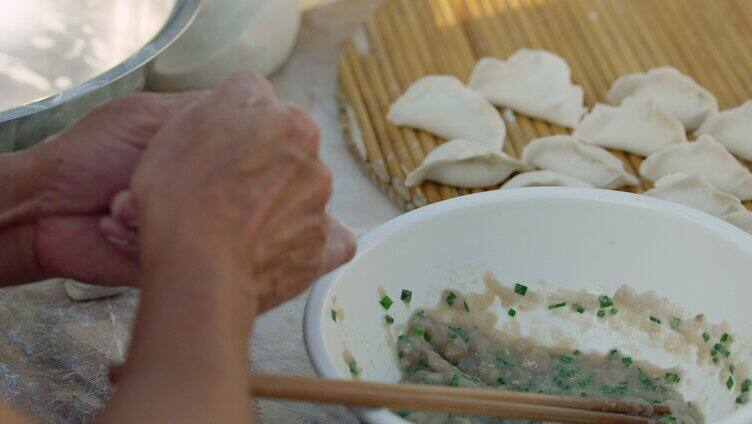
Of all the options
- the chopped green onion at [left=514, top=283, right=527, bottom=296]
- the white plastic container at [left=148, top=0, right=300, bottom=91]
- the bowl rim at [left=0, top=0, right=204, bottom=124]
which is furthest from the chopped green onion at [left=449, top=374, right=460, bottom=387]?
the white plastic container at [left=148, top=0, right=300, bottom=91]

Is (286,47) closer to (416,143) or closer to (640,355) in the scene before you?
(416,143)

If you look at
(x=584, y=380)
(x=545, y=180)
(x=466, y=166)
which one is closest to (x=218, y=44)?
(x=466, y=166)

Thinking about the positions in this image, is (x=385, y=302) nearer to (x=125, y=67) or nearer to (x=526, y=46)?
(x=125, y=67)

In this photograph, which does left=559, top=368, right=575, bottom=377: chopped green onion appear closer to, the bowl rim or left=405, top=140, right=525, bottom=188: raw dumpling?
left=405, top=140, right=525, bottom=188: raw dumpling

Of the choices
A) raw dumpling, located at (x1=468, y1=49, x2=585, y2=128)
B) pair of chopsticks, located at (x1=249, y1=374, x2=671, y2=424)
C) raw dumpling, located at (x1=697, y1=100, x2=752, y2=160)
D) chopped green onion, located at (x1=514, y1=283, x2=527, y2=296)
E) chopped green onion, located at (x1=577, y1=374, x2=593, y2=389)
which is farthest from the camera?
raw dumpling, located at (x1=468, y1=49, x2=585, y2=128)

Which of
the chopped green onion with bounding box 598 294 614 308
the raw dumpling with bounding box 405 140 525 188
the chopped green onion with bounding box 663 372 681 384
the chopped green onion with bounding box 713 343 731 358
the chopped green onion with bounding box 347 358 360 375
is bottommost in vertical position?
the chopped green onion with bounding box 663 372 681 384

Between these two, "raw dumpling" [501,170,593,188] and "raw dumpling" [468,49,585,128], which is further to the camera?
"raw dumpling" [468,49,585,128]

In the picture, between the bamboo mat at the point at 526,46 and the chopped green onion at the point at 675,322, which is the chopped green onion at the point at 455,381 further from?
the bamboo mat at the point at 526,46

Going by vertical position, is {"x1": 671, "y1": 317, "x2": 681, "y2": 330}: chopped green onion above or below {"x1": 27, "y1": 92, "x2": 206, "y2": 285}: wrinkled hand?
below

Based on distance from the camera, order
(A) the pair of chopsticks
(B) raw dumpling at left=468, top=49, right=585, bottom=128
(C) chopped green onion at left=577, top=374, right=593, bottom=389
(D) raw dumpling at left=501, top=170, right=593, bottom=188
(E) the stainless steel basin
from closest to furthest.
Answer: (A) the pair of chopsticks → (C) chopped green onion at left=577, top=374, right=593, bottom=389 → (E) the stainless steel basin → (D) raw dumpling at left=501, top=170, right=593, bottom=188 → (B) raw dumpling at left=468, top=49, right=585, bottom=128
